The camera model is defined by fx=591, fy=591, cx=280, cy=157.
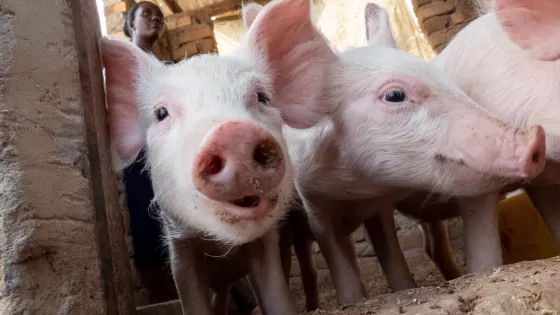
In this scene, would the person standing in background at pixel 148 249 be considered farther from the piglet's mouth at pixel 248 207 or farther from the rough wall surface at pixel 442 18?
the rough wall surface at pixel 442 18

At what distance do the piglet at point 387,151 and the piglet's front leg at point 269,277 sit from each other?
636 millimetres

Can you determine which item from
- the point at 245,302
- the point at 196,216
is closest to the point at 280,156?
the point at 196,216

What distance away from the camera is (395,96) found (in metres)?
3.02

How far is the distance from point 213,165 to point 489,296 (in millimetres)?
960

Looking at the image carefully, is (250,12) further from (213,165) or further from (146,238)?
(146,238)

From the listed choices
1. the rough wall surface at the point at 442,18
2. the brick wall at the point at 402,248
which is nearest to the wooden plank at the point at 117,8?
the brick wall at the point at 402,248

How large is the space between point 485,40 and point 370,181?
1219mm

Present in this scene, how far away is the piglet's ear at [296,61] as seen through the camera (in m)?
3.01

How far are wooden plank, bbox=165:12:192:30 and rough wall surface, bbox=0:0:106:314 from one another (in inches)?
213

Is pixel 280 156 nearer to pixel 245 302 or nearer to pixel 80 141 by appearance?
pixel 80 141

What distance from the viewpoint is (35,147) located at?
204 centimetres

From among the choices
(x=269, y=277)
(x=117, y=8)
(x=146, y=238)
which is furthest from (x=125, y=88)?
(x=117, y=8)

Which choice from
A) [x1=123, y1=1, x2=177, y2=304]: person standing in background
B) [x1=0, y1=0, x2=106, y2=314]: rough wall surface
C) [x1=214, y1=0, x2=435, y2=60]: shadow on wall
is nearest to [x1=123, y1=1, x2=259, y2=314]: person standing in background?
[x1=123, y1=1, x2=177, y2=304]: person standing in background

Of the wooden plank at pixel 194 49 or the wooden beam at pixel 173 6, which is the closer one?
the wooden plank at pixel 194 49
